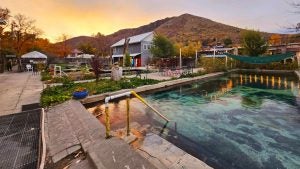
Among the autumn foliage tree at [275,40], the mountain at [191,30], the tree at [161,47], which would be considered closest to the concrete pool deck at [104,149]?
the tree at [161,47]

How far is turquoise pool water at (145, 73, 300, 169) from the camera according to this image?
396 cm

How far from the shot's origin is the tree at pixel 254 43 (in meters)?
23.0

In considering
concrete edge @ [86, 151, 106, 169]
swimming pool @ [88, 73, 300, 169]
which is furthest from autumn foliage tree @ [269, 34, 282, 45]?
Result: concrete edge @ [86, 151, 106, 169]

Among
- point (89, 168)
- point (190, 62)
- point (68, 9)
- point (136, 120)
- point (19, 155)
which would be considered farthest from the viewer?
point (190, 62)

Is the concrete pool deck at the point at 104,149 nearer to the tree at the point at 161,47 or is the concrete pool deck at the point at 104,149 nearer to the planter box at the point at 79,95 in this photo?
the planter box at the point at 79,95

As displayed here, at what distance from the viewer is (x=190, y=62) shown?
27.0 m

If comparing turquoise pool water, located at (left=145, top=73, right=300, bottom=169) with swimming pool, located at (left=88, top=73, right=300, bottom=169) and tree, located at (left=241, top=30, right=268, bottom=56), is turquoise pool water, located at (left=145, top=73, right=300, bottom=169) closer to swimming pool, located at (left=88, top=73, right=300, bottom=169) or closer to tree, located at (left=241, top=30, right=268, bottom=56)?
swimming pool, located at (left=88, top=73, right=300, bottom=169)

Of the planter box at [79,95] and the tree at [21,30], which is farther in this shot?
the tree at [21,30]

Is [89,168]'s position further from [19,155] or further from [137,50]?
[137,50]

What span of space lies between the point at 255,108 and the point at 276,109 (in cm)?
75

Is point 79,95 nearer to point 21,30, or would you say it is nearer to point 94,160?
point 94,160

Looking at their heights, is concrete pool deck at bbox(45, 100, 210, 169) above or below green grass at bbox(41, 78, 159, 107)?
below

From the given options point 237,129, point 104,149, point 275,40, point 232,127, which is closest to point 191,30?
point 275,40

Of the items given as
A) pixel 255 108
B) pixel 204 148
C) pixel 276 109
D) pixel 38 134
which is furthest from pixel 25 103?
pixel 276 109
